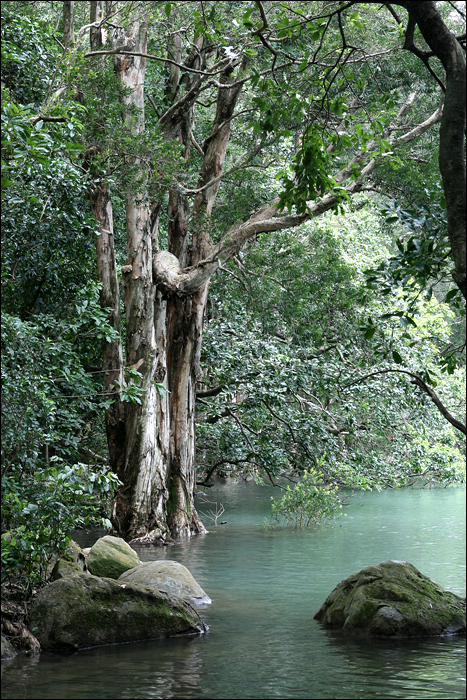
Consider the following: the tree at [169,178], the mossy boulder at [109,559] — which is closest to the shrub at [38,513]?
the mossy boulder at [109,559]

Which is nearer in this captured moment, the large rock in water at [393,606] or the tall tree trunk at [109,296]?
the large rock in water at [393,606]

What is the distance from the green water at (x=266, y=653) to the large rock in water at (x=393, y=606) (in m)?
0.22

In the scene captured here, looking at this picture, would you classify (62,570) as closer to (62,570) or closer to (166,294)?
(62,570)

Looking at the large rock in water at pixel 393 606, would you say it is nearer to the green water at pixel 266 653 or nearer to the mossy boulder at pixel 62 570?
the green water at pixel 266 653

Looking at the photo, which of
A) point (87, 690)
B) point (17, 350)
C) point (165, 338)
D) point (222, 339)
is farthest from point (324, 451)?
point (87, 690)

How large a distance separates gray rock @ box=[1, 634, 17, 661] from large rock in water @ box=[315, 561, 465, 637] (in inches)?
130

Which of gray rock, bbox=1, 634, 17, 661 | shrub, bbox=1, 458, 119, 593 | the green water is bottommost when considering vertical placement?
the green water

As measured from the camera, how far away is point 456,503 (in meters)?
23.2

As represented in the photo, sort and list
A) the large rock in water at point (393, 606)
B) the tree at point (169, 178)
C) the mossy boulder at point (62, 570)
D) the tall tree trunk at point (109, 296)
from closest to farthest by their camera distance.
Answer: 1. the large rock in water at point (393, 606)
2. the mossy boulder at point (62, 570)
3. the tree at point (169, 178)
4. the tall tree trunk at point (109, 296)

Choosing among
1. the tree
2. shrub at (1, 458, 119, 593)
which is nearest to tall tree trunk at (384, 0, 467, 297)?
shrub at (1, 458, 119, 593)

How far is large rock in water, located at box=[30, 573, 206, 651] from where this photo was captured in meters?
7.25

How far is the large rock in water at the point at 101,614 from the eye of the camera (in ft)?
23.8

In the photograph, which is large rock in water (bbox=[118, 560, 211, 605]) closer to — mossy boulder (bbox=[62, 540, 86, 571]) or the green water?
the green water

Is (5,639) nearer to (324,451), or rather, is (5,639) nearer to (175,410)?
(175,410)
